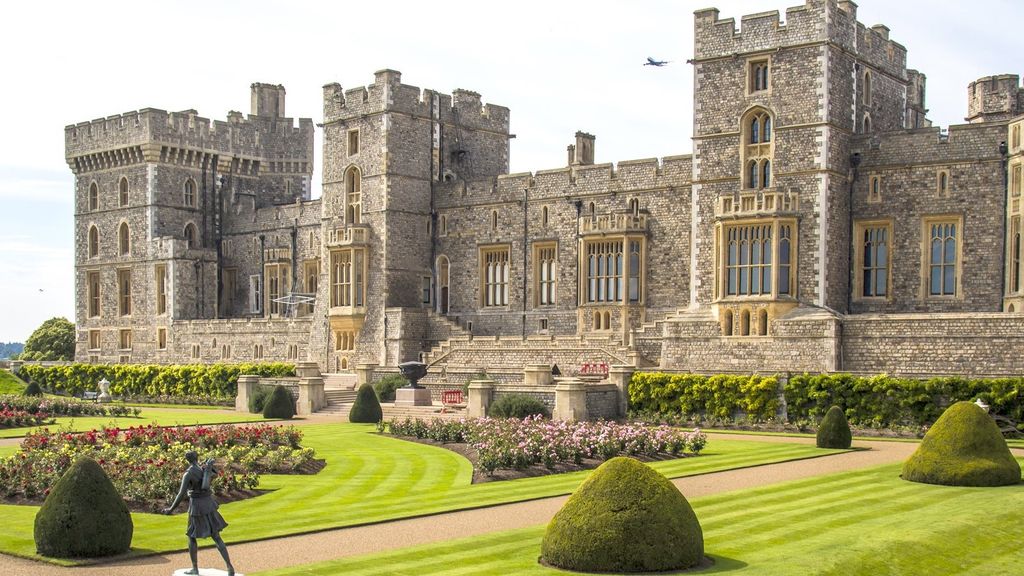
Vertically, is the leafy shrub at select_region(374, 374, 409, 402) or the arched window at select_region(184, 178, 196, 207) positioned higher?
the arched window at select_region(184, 178, 196, 207)

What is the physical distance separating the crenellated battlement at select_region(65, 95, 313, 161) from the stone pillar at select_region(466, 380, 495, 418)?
105ft

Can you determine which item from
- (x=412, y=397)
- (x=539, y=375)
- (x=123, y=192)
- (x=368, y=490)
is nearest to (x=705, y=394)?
(x=539, y=375)

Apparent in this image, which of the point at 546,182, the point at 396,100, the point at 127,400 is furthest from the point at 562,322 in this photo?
the point at 127,400

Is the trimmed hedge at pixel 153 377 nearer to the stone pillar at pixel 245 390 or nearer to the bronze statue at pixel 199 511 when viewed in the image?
the stone pillar at pixel 245 390

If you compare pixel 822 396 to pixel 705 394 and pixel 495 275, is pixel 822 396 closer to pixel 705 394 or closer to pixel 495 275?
pixel 705 394

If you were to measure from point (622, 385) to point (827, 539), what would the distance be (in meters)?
20.7

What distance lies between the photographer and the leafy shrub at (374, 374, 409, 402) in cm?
4414

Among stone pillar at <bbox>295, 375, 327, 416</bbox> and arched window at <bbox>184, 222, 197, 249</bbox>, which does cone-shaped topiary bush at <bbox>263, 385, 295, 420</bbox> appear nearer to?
stone pillar at <bbox>295, 375, 327, 416</bbox>

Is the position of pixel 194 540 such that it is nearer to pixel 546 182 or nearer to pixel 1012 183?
pixel 1012 183

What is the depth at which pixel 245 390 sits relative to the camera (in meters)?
45.4

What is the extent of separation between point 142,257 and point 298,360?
1350 centimetres

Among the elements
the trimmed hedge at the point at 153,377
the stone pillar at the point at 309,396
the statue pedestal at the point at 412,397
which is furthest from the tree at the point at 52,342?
the statue pedestal at the point at 412,397

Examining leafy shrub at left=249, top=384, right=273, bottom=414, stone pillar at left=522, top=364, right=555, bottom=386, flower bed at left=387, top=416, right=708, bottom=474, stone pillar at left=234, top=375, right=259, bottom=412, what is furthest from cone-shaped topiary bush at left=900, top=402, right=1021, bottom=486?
stone pillar at left=234, top=375, right=259, bottom=412

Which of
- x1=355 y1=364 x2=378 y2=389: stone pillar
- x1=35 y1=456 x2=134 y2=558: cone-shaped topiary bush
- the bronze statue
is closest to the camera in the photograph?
the bronze statue
